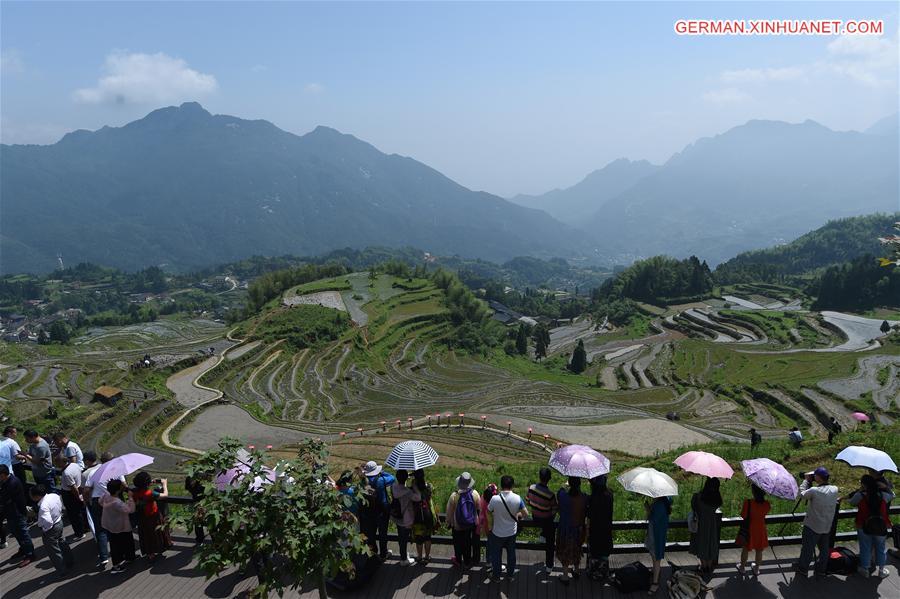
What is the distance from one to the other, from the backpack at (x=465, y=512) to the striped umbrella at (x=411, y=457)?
75 centimetres

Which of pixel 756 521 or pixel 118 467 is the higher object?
pixel 118 467

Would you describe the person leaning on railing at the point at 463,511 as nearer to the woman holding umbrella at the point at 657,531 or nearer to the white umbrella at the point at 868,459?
the woman holding umbrella at the point at 657,531

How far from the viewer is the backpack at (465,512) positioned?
7.87m

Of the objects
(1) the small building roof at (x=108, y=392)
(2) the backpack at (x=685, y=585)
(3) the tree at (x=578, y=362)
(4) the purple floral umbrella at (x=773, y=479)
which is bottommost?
(3) the tree at (x=578, y=362)

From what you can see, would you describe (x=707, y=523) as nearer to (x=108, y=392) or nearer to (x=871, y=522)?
(x=871, y=522)

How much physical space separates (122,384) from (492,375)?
1296 inches

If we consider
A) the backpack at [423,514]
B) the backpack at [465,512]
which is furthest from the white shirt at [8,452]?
the backpack at [465,512]

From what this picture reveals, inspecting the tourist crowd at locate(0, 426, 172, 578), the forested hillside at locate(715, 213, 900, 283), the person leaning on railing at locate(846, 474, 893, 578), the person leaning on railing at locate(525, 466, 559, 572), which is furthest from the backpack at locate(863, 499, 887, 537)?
the forested hillside at locate(715, 213, 900, 283)

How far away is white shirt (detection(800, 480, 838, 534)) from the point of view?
24.5 feet

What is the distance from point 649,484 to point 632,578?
156 cm

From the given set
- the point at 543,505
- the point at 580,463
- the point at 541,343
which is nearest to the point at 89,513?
the point at 543,505

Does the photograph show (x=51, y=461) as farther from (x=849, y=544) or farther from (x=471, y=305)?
(x=471, y=305)

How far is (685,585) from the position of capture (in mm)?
7141

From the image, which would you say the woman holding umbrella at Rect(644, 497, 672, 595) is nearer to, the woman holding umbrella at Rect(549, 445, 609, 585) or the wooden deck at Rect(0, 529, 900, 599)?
the wooden deck at Rect(0, 529, 900, 599)
